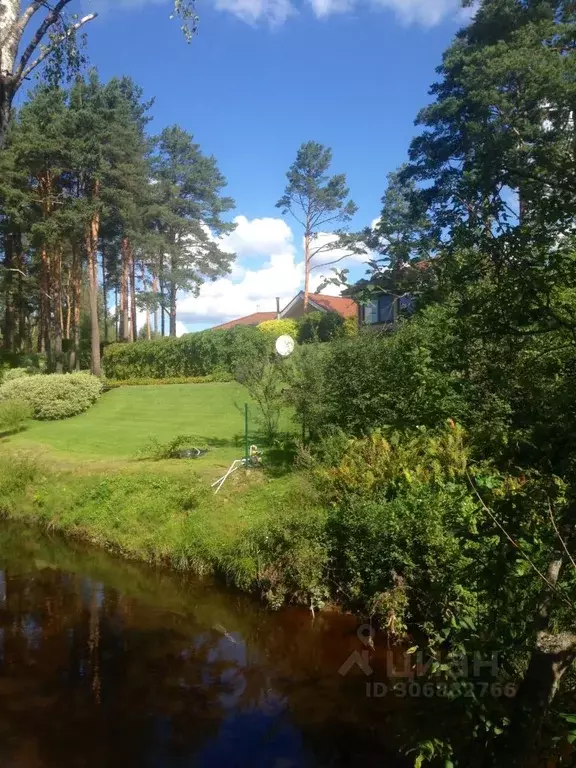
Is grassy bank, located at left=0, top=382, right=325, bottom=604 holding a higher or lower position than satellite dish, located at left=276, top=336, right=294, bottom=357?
lower

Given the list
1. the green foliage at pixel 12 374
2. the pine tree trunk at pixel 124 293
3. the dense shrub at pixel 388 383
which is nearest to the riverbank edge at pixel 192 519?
the dense shrub at pixel 388 383

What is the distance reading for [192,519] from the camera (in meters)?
11.0

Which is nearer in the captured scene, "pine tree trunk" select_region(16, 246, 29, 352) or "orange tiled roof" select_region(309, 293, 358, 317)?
"pine tree trunk" select_region(16, 246, 29, 352)

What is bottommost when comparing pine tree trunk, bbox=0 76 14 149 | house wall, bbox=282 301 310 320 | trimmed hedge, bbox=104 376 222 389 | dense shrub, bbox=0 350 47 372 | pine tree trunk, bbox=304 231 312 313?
trimmed hedge, bbox=104 376 222 389

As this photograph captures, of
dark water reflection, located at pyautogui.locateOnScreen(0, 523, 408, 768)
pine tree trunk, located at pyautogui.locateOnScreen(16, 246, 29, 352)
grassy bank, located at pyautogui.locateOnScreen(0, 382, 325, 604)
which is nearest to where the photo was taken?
dark water reflection, located at pyautogui.locateOnScreen(0, 523, 408, 768)

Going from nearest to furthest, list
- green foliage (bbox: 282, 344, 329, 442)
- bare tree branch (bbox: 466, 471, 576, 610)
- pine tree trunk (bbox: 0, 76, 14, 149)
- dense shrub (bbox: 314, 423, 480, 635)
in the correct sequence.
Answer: bare tree branch (bbox: 466, 471, 576, 610)
pine tree trunk (bbox: 0, 76, 14, 149)
dense shrub (bbox: 314, 423, 480, 635)
green foliage (bbox: 282, 344, 329, 442)

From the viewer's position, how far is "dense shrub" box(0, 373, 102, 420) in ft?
75.3

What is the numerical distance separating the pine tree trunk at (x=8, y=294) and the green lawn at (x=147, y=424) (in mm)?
11157

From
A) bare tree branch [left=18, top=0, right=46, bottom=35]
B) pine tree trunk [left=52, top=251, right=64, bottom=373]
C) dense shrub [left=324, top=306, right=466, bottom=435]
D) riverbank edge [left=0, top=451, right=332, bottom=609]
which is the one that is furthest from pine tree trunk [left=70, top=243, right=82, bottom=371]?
bare tree branch [left=18, top=0, right=46, bottom=35]

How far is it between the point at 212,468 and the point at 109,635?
18.7 ft

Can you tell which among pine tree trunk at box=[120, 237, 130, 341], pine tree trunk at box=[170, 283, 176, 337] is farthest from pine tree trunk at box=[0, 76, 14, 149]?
pine tree trunk at box=[170, 283, 176, 337]

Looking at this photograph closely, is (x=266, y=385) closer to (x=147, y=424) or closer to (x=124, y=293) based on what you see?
(x=147, y=424)

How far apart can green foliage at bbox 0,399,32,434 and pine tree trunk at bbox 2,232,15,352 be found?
1363 cm

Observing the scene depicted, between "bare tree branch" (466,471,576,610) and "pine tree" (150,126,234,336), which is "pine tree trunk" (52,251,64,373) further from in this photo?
"bare tree branch" (466,471,576,610)
